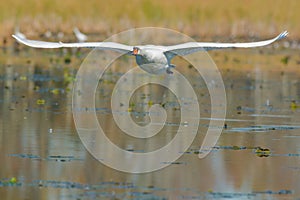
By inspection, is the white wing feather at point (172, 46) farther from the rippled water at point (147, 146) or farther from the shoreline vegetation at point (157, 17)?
the shoreline vegetation at point (157, 17)

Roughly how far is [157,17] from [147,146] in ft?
84.6

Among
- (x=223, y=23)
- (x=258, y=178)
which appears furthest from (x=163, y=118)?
(x=223, y=23)


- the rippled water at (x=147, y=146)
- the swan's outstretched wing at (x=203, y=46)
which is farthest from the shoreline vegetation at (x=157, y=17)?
the swan's outstretched wing at (x=203, y=46)

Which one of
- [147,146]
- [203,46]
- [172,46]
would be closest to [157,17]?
[172,46]

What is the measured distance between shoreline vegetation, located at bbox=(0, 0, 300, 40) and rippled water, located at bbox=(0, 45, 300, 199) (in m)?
12.4

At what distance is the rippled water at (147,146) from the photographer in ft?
31.5

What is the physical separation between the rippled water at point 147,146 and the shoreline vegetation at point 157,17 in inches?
488

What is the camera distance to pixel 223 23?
1425 inches

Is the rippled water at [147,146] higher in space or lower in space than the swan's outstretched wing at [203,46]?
lower

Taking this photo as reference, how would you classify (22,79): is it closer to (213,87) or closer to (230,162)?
(213,87)

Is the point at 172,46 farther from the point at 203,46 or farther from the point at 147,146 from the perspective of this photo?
the point at 147,146

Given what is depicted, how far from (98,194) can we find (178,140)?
3.83 m

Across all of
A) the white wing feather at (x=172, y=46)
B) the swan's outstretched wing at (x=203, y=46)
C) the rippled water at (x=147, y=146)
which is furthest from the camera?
the white wing feather at (x=172, y=46)

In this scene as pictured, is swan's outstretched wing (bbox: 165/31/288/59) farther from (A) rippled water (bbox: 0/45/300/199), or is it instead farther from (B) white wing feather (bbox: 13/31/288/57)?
(A) rippled water (bbox: 0/45/300/199)
